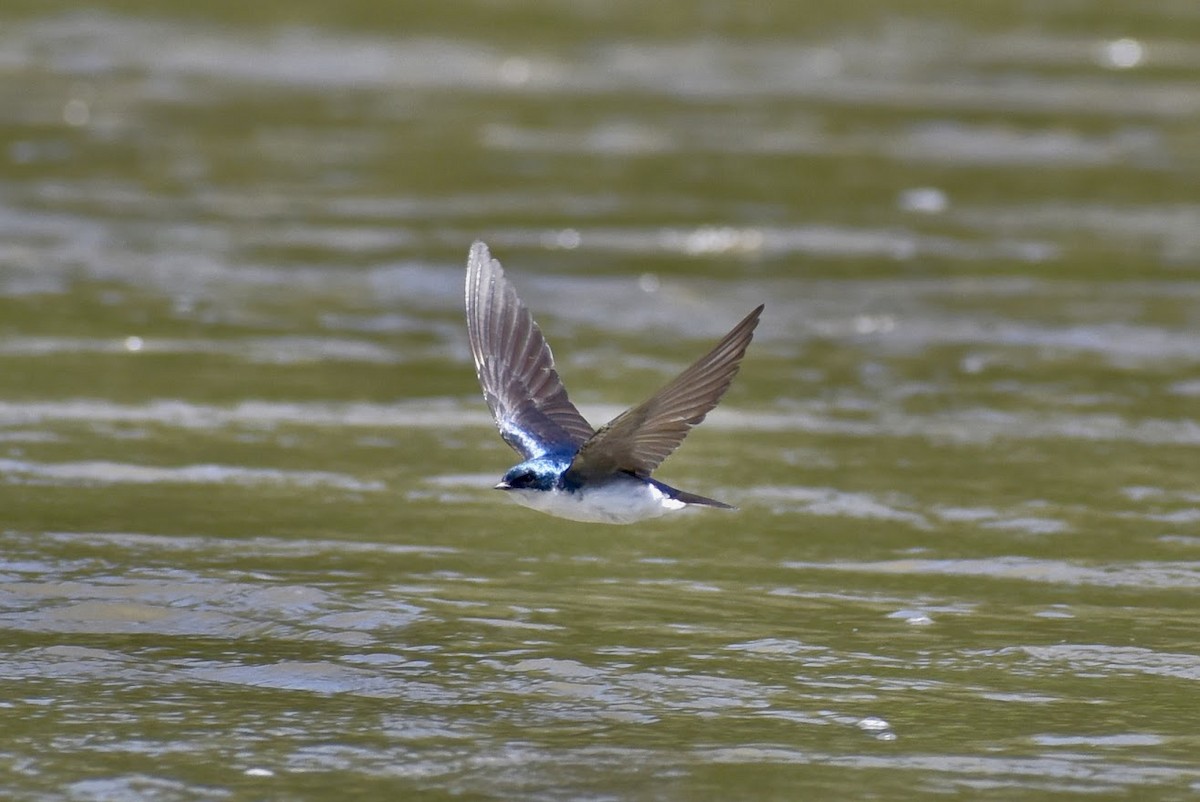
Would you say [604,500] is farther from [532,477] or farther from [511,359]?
[511,359]

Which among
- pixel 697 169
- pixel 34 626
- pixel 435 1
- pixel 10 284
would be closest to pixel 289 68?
pixel 435 1

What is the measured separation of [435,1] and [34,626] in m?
10.3

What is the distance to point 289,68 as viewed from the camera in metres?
12.9

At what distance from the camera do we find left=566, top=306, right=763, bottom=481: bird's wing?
171 inches

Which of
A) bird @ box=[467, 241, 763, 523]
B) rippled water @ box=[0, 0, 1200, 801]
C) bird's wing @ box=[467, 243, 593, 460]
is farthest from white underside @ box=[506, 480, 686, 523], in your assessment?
bird's wing @ box=[467, 243, 593, 460]

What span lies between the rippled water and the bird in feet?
1.21

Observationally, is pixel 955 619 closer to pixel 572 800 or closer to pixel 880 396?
pixel 572 800

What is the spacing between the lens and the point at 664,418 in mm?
4457

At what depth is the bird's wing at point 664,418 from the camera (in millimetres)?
4336

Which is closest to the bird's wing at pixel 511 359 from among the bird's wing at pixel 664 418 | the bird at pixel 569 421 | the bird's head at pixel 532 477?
the bird at pixel 569 421

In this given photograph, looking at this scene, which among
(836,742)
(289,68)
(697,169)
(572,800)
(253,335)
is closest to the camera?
(572,800)

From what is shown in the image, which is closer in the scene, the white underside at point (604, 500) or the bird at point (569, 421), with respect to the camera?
the bird at point (569, 421)

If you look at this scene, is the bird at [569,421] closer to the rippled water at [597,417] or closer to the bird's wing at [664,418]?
the bird's wing at [664,418]

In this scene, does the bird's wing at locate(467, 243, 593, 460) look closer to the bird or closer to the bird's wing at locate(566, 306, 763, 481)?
the bird
